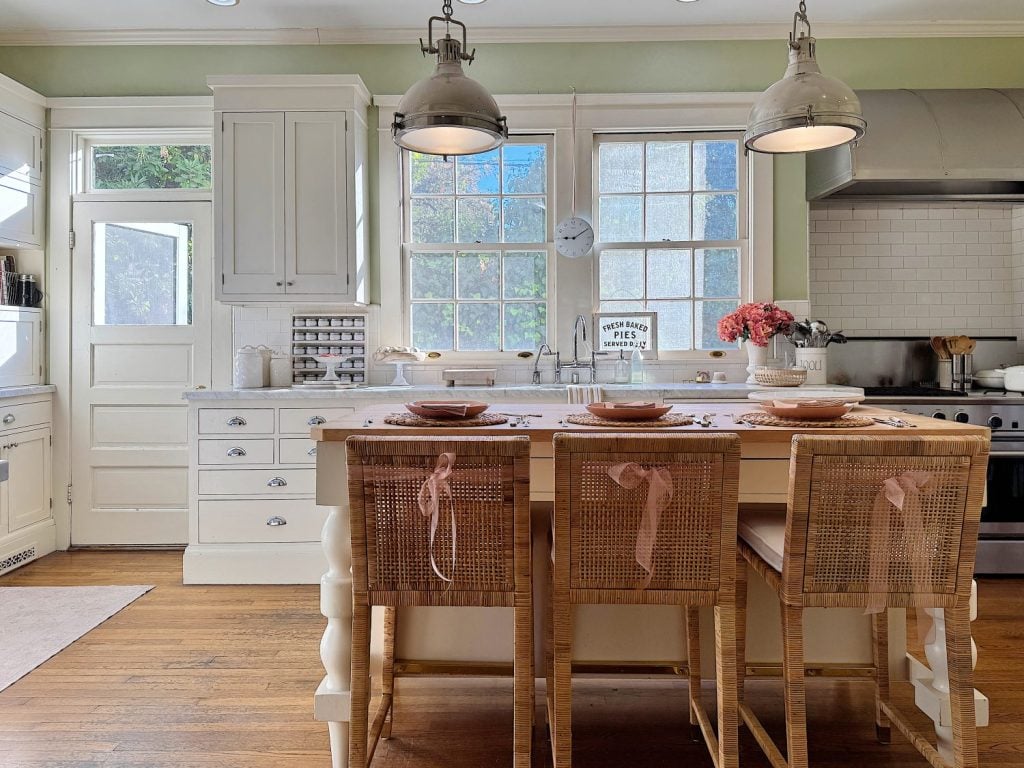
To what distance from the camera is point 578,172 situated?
442cm

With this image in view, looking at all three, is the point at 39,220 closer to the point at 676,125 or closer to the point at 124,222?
the point at 124,222

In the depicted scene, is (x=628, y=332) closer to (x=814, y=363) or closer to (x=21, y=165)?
(x=814, y=363)

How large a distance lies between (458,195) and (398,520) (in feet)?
10.3

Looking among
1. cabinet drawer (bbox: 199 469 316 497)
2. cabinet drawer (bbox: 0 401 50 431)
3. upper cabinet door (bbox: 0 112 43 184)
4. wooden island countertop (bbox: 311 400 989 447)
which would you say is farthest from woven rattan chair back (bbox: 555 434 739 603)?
upper cabinet door (bbox: 0 112 43 184)

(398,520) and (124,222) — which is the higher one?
(124,222)

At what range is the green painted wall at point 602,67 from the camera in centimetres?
439

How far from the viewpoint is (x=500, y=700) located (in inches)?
98.0

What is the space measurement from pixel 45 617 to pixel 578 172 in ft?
12.1

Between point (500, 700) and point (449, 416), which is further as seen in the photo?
point (500, 700)

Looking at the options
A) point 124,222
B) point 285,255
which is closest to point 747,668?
point 285,255

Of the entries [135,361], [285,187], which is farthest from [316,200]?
[135,361]

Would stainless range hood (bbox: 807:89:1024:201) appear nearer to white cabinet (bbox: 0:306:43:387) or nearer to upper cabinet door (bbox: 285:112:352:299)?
upper cabinet door (bbox: 285:112:352:299)

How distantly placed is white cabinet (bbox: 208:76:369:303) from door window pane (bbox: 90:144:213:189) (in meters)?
0.56

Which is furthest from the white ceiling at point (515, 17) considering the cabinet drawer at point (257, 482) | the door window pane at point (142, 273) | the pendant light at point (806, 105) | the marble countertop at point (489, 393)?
the cabinet drawer at point (257, 482)
